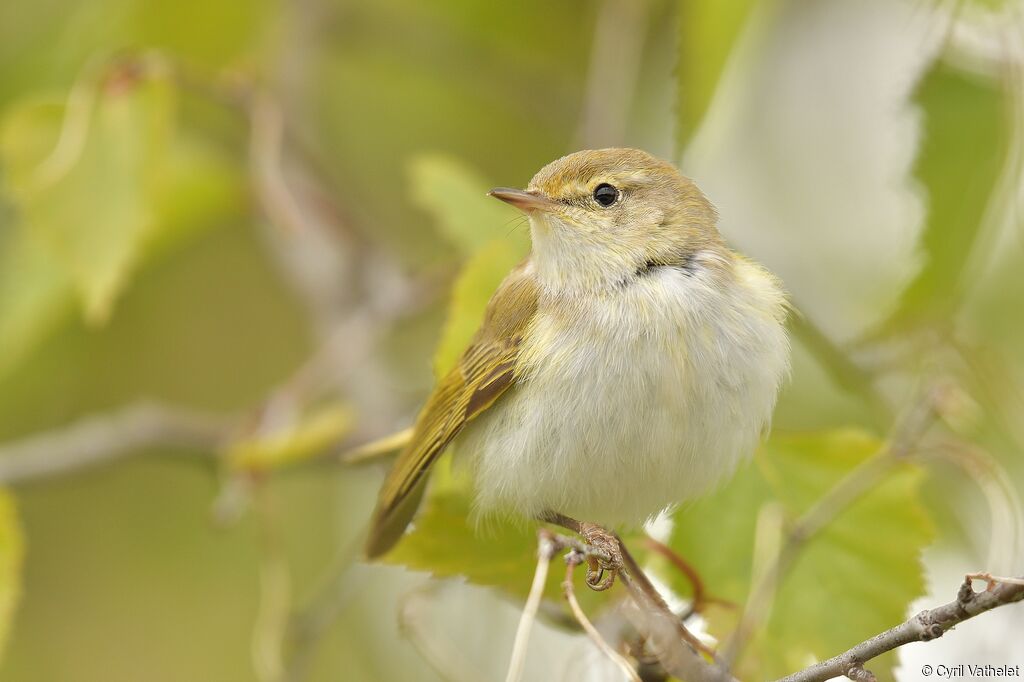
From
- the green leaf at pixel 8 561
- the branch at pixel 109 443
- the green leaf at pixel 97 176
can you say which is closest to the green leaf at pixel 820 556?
the green leaf at pixel 8 561

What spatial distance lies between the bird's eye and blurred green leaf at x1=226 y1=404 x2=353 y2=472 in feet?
2.81

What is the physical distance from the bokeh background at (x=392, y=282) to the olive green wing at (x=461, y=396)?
0.21 feet

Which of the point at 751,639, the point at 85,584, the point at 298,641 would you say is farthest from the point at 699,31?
the point at 85,584

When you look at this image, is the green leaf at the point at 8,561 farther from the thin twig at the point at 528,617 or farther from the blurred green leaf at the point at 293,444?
the thin twig at the point at 528,617

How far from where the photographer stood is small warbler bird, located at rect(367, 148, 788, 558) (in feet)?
7.40

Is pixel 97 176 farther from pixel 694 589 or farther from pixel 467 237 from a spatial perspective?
pixel 694 589

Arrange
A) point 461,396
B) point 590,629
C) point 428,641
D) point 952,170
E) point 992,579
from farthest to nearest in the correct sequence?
point 952,170, point 461,396, point 428,641, point 590,629, point 992,579

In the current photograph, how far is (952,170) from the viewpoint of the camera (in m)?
2.60

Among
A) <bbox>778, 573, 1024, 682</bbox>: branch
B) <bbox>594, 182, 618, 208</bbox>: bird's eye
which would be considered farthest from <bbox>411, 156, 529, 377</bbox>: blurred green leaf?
<bbox>778, 573, 1024, 682</bbox>: branch

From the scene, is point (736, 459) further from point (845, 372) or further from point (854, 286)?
point (854, 286)

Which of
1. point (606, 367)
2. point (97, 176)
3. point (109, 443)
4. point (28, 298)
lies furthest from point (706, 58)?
point (28, 298)

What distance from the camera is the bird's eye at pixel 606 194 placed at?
2668mm

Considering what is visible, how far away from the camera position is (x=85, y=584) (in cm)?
525

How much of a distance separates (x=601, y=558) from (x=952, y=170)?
50.7 inches
